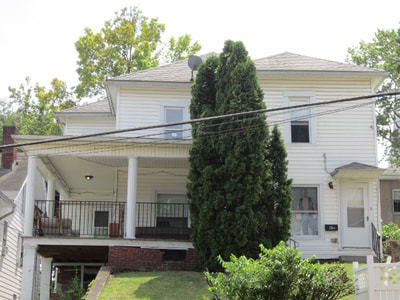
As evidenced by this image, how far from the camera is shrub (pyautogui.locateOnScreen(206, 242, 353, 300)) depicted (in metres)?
10.5

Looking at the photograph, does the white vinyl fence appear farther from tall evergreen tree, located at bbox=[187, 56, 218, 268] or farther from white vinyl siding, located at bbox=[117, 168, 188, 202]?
white vinyl siding, located at bbox=[117, 168, 188, 202]

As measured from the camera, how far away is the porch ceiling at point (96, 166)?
1886cm

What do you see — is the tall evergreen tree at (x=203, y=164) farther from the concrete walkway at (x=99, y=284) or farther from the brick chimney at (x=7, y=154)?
the brick chimney at (x=7, y=154)

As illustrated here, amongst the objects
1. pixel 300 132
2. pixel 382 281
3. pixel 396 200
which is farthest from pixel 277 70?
pixel 396 200

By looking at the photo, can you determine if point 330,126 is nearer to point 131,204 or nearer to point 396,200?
point 131,204

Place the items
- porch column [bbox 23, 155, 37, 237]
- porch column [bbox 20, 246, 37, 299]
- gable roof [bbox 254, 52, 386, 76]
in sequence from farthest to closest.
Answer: gable roof [bbox 254, 52, 386, 76] → porch column [bbox 23, 155, 37, 237] → porch column [bbox 20, 246, 37, 299]

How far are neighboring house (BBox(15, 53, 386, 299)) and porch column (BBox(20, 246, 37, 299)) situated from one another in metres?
0.03

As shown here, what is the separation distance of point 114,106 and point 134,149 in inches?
165

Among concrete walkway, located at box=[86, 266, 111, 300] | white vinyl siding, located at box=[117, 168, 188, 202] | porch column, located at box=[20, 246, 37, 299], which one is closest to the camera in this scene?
concrete walkway, located at box=[86, 266, 111, 300]

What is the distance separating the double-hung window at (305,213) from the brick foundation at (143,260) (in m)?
3.64

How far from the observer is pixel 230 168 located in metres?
16.0

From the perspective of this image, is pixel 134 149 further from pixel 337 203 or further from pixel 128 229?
pixel 337 203

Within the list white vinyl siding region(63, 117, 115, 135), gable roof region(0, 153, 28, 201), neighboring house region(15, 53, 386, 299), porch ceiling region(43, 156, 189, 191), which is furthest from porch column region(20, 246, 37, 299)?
white vinyl siding region(63, 117, 115, 135)

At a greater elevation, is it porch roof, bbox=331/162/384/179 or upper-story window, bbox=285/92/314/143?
upper-story window, bbox=285/92/314/143
